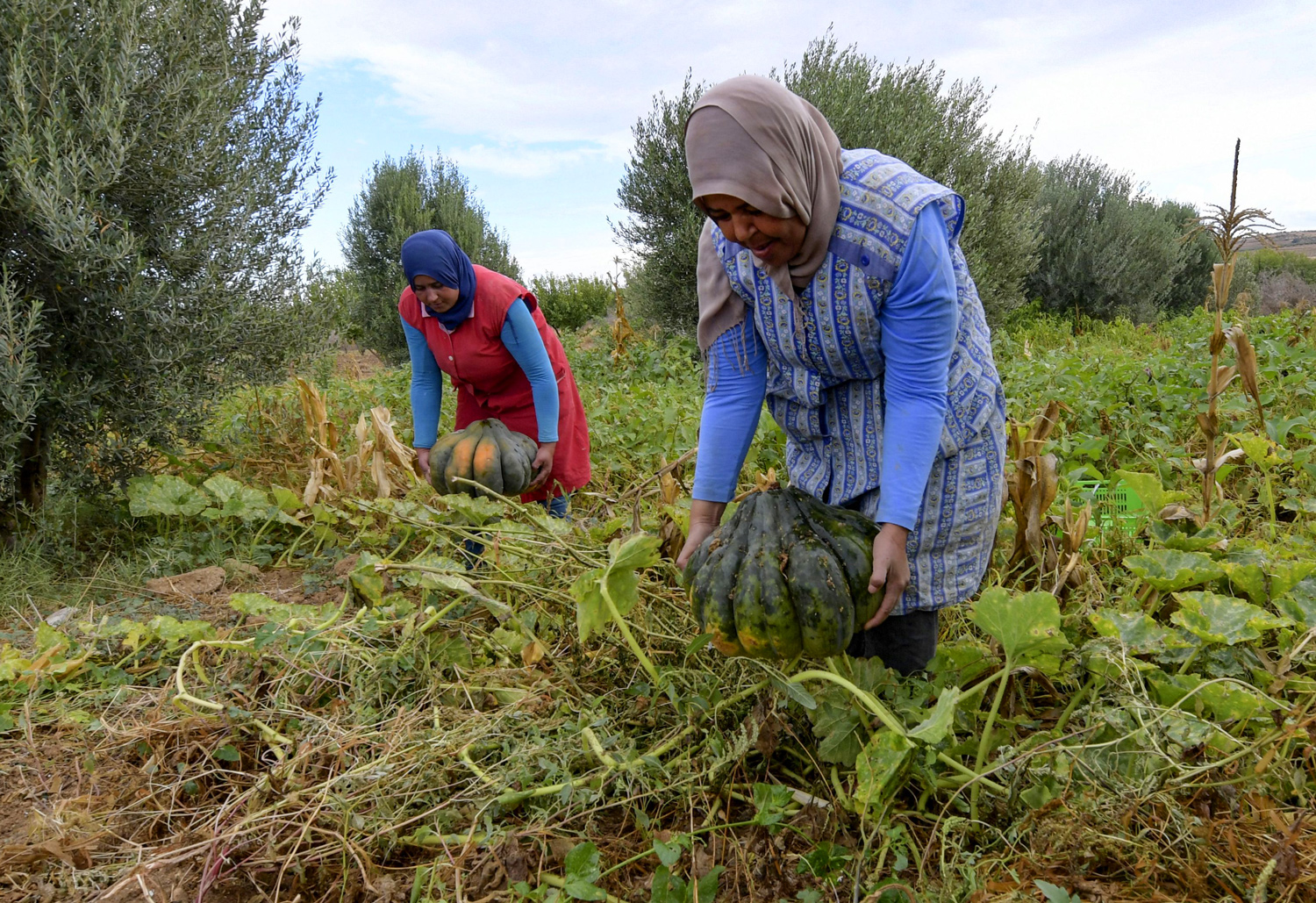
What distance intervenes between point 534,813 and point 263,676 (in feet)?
3.87

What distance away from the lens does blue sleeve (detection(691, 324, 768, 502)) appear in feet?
6.61

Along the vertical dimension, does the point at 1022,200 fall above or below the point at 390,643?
above

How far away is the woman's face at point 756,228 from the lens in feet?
5.26

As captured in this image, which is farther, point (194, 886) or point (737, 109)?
point (194, 886)

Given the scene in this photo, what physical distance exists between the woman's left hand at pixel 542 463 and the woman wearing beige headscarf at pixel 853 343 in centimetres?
148

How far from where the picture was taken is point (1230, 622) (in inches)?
74.6

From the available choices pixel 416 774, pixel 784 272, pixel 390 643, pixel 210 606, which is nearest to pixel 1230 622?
pixel 784 272

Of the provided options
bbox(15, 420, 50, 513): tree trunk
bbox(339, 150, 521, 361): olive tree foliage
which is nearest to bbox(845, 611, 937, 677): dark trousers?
bbox(15, 420, 50, 513): tree trunk

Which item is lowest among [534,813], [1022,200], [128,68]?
[534,813]

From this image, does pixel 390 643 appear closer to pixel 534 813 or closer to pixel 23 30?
pixel 534 813

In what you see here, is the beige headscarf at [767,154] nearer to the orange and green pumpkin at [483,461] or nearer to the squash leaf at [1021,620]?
the squash leaf at [1021,620]

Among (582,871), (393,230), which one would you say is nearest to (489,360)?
(582,871)

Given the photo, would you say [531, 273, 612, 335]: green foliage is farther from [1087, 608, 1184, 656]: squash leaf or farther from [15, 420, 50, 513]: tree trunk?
[1087, 608, 1184, 656]: squash leaf

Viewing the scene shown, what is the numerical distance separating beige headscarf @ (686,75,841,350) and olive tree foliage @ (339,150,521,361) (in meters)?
13.3
